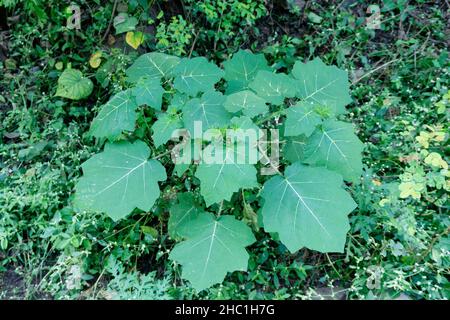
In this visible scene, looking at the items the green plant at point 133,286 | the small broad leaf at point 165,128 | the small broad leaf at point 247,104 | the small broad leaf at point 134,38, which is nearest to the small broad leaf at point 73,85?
the small broad leaf at point 134,38

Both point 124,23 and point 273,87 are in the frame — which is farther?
point 124,23

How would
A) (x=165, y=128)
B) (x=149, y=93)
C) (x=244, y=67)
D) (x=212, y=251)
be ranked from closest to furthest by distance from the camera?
(x=212, y=251) < (x=165, y=128) < (x=149, y=93) < (x=244, y=67)

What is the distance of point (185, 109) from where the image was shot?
7.75ft

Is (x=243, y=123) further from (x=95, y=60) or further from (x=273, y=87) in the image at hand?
(x=95, y=60)

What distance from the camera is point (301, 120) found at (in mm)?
2260

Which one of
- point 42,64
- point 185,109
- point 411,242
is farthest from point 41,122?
point 411,242

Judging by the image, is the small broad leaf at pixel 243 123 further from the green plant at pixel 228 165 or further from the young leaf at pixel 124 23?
the young leaf at pixel 124 23

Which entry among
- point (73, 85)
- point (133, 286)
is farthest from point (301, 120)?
point (73, 85)

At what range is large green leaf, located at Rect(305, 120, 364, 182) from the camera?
7.49 feet

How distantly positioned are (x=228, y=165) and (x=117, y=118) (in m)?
0.81

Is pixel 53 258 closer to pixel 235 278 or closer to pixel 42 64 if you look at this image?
pixel 235 278

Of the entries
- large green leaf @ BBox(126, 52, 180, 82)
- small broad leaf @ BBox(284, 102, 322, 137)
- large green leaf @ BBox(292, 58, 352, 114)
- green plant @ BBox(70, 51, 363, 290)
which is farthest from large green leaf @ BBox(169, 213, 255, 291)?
large green leaf @ BBox(126, 52, 180, 82)

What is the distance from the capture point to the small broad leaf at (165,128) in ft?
7.75
